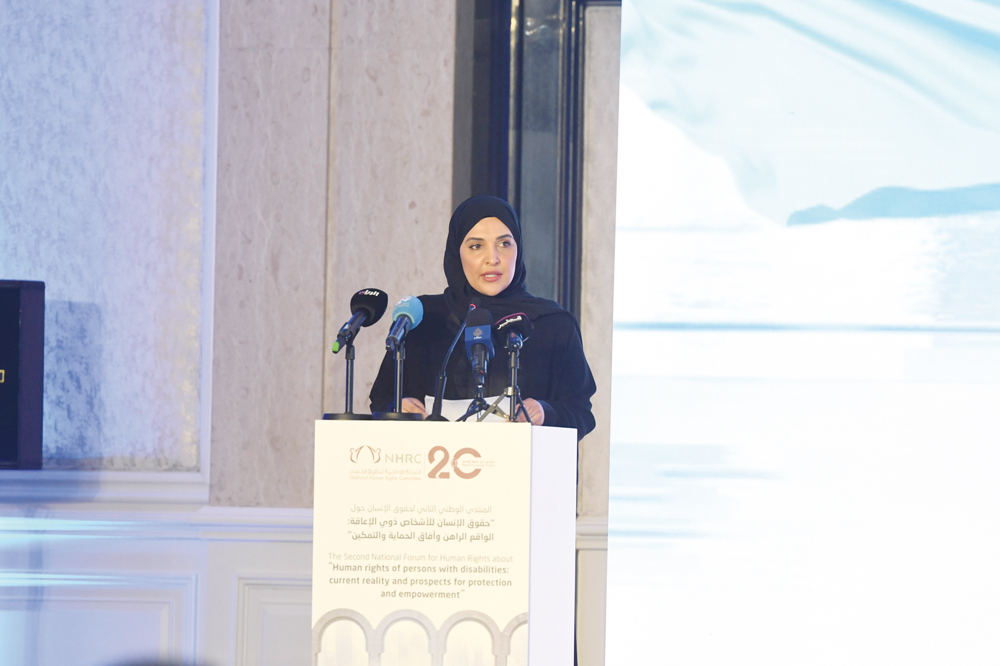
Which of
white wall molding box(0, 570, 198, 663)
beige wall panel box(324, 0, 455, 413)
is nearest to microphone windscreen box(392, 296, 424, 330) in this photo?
beige wall panel box(324, 0, 455, 413)

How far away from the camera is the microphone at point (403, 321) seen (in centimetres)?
143

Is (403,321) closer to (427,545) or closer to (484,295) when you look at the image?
(427,545)

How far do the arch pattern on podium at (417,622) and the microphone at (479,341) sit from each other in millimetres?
397

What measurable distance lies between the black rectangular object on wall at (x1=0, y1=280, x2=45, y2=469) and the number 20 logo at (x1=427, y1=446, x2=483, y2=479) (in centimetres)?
151

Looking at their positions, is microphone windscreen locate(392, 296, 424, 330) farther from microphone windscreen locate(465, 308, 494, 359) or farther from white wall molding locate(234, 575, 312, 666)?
white wall molding locate(234, 575, 312, 666)

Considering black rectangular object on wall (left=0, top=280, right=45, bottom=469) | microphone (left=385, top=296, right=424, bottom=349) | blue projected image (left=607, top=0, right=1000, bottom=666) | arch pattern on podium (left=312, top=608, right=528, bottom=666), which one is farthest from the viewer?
blue projected image (left=607, top=0, right=1000, bottom=666)

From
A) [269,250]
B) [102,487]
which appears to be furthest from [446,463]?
[102,487]

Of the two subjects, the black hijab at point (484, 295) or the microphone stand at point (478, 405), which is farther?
the black hijab at point (484, 295)

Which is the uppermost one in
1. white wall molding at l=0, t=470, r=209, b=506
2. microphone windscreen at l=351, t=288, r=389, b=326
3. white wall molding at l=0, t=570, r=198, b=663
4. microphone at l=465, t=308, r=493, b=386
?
microphone windscreen at l=351, t=288, r=389, b=326

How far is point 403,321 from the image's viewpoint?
1497mm

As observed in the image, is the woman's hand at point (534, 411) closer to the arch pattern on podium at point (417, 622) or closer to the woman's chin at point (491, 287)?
the woman's chin at point (491, 287)

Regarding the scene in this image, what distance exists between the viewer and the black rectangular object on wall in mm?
2252

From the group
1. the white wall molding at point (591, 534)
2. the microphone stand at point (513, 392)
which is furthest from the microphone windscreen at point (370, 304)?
the white wall molding at point (591, 534)

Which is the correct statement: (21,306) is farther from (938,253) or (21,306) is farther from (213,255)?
(938,253)
